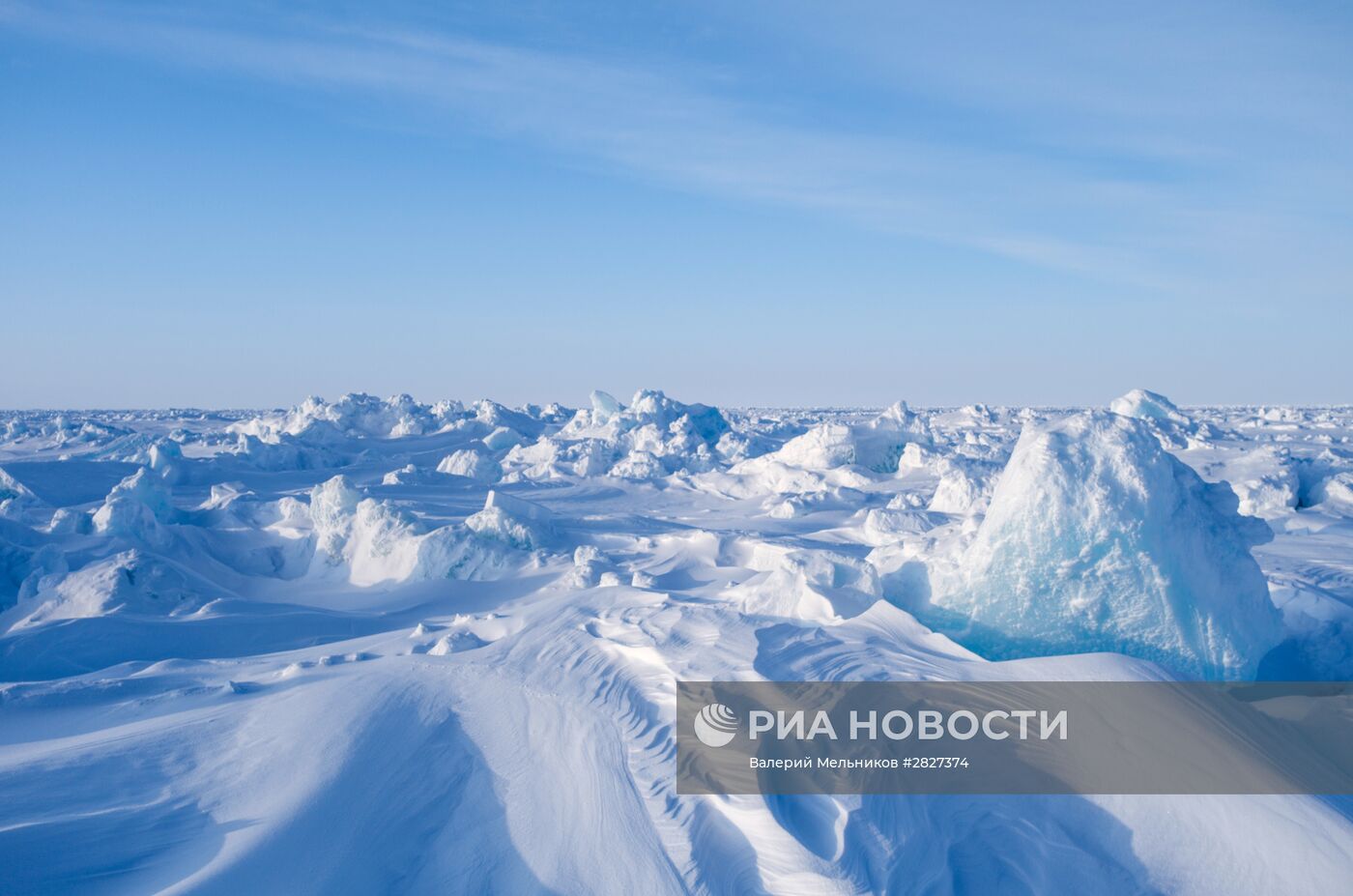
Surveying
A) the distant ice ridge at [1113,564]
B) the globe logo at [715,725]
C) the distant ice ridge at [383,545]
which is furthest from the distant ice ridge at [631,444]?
the globe logo at [715,725]

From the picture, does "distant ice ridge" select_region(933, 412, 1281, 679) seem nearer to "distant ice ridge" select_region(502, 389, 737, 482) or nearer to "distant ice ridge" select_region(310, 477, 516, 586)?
"distant ice ridge" select_region(310, 477, 516, 586)

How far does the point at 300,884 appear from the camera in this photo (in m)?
3.03

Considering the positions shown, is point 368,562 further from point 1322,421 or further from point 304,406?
point 1322,421

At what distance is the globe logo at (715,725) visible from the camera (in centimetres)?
401

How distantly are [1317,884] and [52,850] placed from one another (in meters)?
4.96

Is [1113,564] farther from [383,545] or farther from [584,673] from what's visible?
[383,545]

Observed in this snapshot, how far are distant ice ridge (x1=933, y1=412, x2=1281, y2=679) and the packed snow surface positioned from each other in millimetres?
19

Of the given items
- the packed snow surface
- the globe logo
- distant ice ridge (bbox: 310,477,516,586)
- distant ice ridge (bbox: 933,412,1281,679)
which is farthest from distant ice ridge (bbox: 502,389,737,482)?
the globe logo

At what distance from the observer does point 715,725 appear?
4.09 metres

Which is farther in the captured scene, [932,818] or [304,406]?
[304,406]

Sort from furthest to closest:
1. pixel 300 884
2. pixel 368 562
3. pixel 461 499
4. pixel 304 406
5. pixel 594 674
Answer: pixel 304 406 → pixel 461 499 → pixel 368 562 → pixel 594 674 → pixel 300 884

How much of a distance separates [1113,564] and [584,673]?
3514 mm

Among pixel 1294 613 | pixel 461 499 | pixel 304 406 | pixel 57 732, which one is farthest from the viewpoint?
pixel 304 406

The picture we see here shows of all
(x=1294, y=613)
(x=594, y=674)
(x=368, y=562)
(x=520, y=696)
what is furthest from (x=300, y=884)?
(x=368, y=562)
